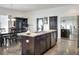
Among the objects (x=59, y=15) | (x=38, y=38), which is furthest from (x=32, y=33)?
(x=59, y=15)

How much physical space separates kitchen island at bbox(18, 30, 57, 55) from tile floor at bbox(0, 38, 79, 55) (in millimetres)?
138

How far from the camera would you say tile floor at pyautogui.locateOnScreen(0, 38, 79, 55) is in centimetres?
233

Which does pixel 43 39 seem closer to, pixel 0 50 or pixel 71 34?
pixel 71 34

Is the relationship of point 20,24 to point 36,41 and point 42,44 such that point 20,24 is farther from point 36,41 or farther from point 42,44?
point 42,44

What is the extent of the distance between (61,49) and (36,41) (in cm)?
65

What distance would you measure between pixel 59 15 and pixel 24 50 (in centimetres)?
123

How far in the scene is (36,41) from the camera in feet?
7.77

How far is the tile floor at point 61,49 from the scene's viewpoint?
2.33m

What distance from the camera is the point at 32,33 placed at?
238 centimetres

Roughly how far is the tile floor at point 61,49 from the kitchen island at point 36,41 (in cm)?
14

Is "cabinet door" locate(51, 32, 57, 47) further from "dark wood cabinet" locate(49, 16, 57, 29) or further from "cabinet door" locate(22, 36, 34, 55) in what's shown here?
"cabinet door" locate(22, 36, 34, 55)

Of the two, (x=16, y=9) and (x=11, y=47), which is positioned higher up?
(x=16, y=9)

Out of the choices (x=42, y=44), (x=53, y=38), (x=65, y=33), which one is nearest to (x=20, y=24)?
(x=42, y=44)
